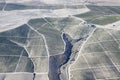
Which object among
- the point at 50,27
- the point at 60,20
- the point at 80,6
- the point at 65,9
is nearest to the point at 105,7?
the point at 80,6

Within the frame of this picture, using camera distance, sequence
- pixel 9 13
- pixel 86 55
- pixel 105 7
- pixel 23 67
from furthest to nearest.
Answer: pixel 105 7 < pixel 9 13 < pixel 86 55 < pixel 23 67

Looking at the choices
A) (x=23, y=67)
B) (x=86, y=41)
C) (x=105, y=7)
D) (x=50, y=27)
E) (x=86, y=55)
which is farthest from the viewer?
(x=105, y=7)

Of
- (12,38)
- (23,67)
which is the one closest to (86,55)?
(23,67)

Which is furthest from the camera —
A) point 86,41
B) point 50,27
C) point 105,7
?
point 105,7

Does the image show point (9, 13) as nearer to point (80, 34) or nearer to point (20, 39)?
point (20, 39)

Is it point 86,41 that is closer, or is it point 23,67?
point 23,67

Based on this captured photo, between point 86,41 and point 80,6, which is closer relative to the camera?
point 86,41

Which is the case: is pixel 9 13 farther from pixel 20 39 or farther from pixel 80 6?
pixel 80 6

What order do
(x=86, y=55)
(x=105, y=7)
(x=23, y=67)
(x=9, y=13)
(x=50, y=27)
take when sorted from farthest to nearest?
(x=105, y=7) → (x=9, y=13) → (x=50, y=27) → (x=86, y=55) → (x=23, y=67)

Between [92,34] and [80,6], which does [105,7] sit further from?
[92,34]
